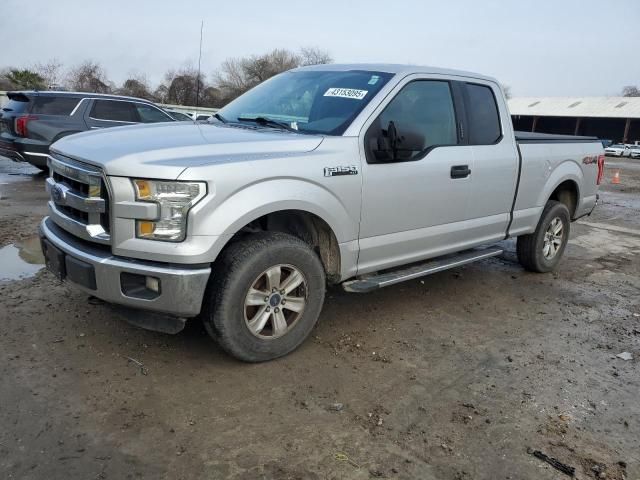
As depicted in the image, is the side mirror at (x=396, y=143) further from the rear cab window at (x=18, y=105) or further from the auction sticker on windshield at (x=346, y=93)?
the rear cab window at (x=18, y=105)

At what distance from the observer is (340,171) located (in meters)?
3.62

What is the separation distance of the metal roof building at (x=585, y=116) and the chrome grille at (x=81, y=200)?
4704 centimetres

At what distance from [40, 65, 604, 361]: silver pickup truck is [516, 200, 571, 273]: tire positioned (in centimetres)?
74

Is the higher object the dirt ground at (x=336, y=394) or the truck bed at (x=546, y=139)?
the truck bed at (x=546, y=139)

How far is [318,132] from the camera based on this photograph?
3.82 m

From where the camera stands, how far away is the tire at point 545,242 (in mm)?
5871

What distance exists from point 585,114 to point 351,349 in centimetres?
5310

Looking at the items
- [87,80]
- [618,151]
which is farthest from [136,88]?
[618,151]

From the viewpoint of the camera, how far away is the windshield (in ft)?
12.9

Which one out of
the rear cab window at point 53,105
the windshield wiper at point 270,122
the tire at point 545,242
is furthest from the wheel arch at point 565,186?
the rear cab window at point 53,105

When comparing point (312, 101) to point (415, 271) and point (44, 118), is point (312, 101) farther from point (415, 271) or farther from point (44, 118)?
point (44, 118)

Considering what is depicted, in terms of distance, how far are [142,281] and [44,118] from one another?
8.36 meters

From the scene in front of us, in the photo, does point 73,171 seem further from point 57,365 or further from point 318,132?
point 318,132

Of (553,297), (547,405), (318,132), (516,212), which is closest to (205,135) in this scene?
(318,132)
